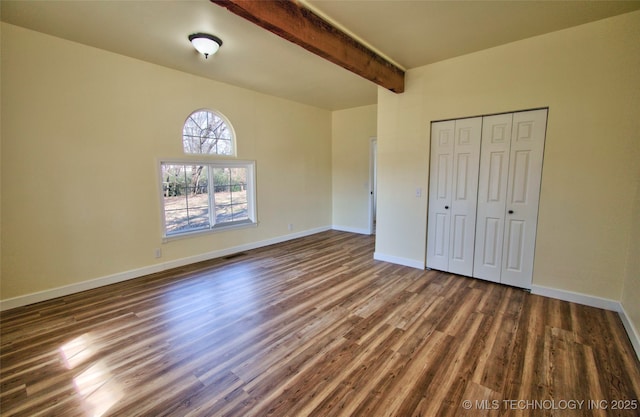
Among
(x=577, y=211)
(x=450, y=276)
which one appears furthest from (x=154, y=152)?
(x=577, y=211)

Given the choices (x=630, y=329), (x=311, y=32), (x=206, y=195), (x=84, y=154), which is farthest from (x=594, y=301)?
(x=84, y=154)

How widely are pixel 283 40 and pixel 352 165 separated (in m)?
3.90

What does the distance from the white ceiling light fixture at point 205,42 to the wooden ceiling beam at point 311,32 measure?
107cm

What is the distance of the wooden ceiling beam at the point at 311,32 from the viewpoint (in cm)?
209

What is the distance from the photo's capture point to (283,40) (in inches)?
121

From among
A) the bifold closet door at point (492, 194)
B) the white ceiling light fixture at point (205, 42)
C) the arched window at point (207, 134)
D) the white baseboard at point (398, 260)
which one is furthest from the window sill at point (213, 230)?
the bifold closet door at point (492, 194)

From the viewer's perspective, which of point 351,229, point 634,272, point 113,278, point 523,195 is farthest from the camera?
point 351,229

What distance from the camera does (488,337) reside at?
96.5 inches

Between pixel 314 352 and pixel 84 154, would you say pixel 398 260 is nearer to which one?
pixel 314 352

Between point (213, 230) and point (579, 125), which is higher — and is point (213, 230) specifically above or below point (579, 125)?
below

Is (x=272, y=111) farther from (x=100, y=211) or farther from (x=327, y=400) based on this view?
(x=327, y=400)

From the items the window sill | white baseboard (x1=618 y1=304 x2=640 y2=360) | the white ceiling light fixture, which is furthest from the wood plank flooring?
the white ceiling light fixture

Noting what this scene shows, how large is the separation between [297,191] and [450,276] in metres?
3.55

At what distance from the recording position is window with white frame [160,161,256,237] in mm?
4254
